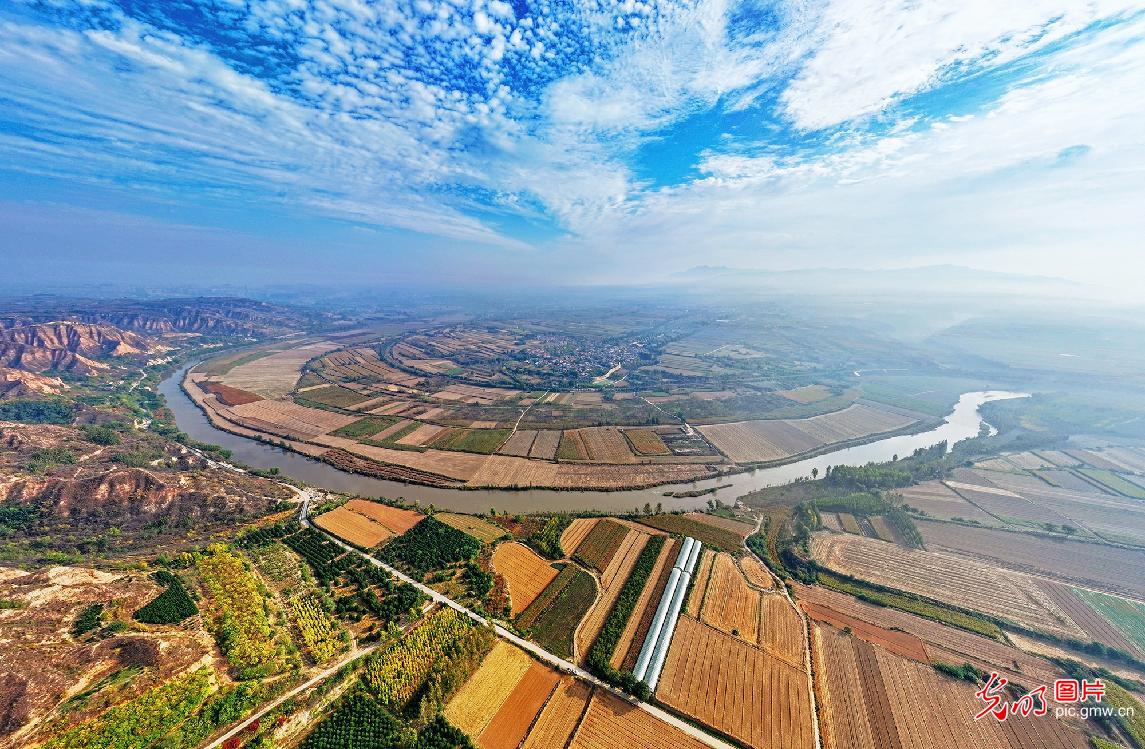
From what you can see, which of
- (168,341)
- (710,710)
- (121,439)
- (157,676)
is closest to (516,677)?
(710,710)

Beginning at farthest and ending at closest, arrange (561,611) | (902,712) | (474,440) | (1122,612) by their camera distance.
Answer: (474,440)
(1122,612)
(561,611)
(902,712)

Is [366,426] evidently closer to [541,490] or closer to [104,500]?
[104,500]

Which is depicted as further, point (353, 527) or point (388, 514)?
point (388, 514)

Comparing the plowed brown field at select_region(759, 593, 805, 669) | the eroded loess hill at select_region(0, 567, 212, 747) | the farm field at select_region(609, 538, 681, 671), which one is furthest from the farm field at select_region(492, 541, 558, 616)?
the eroded loess hill at select_region(0, 567, 212, 747)

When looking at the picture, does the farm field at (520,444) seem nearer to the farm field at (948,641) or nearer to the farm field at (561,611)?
the farm field at (561,611)

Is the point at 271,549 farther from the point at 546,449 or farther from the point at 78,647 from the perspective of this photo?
the point at 546,449

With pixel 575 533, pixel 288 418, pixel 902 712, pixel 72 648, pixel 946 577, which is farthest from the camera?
pixel 288 418

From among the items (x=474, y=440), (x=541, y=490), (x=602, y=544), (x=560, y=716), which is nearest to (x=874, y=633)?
(x=602, y=544)
